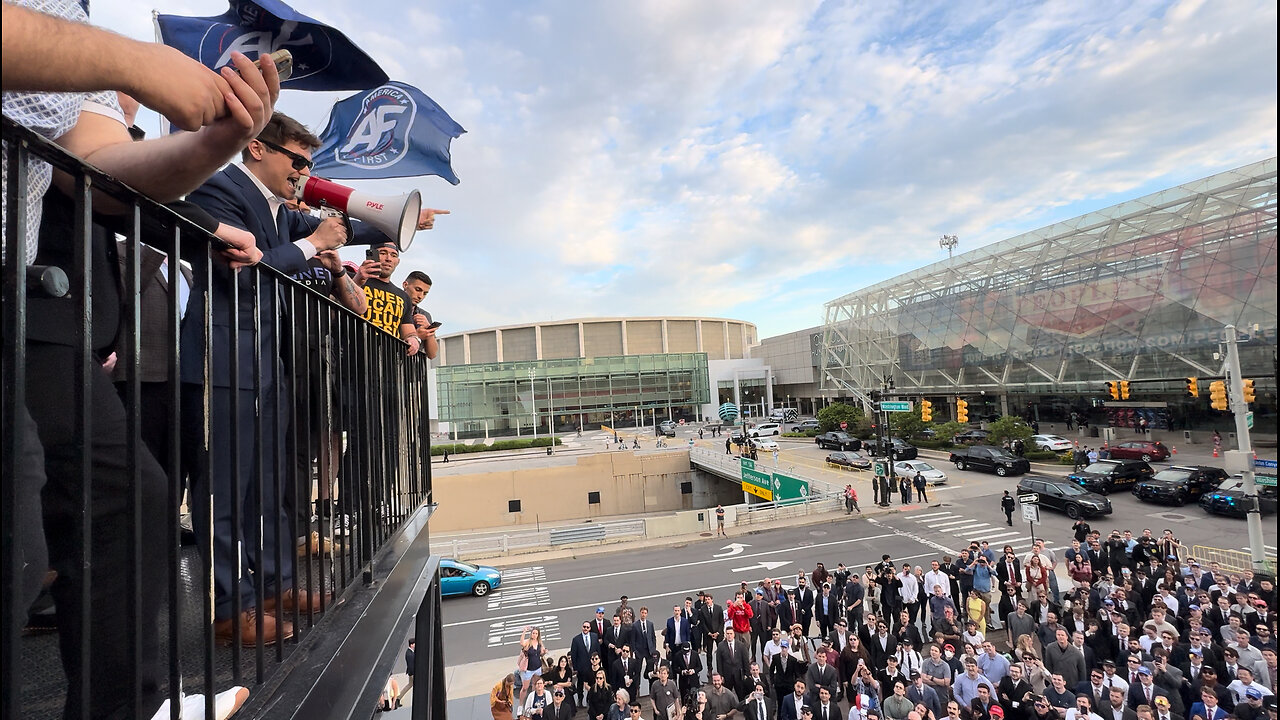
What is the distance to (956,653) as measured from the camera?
340 inches

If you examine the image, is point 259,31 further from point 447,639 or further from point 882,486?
point 882,486

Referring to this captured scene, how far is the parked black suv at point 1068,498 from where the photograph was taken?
734 inches

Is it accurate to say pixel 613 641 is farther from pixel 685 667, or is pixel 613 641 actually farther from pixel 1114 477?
pixel 1114 477

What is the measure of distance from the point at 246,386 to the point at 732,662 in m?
8.77

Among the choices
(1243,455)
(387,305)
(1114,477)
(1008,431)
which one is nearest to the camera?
(387,305)

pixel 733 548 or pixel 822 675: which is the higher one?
pixel 822 675

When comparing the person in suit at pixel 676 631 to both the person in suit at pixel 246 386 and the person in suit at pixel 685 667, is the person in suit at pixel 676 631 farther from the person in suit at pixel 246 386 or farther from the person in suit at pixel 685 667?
the person in suit at pixel 246 386

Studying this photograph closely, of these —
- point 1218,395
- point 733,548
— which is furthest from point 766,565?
point 1218,395

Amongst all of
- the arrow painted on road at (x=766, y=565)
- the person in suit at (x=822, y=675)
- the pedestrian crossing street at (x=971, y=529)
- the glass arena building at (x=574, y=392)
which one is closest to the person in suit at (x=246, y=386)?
the person in suit at (x=822, y=675)

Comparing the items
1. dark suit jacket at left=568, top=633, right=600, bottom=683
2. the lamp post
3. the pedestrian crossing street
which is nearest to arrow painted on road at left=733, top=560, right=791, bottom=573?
the pedestrian crossing street

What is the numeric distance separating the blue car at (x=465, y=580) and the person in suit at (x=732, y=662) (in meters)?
9.32

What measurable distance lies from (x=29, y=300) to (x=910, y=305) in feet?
179

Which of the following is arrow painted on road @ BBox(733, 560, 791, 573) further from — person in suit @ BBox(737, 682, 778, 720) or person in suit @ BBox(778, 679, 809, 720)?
person in suit @ BBox(778, 679, 809, 720)

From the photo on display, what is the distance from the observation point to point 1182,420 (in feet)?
111
